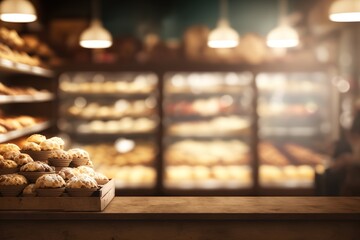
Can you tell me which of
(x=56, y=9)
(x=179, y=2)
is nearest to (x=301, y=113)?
(x=179, y=2)

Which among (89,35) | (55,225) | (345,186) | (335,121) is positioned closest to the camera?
(55,225)

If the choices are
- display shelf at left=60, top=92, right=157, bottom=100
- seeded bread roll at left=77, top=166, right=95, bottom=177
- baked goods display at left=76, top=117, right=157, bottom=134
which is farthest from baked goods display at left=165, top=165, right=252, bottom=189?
seeded bread roll at left=77, top=166, right=95, bottom=177

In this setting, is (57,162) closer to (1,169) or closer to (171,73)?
(1,169)

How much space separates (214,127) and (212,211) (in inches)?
159

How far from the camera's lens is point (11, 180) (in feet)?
8.95

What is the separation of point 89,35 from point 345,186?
303cm

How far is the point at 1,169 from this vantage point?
285 centimetres

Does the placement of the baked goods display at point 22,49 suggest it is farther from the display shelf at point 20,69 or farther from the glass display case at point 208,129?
the glass display case at point 208,129

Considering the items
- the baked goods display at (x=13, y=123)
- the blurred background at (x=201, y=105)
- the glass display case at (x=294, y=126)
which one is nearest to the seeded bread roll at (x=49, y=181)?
the baked goods display at (x=13, y=123)

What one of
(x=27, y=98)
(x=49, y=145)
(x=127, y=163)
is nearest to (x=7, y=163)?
(x=49, y=145)

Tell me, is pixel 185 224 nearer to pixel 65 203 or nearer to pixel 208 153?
pixel 65 203

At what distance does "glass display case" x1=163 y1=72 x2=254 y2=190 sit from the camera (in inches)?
261

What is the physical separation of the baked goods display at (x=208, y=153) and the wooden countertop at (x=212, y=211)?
146 inches

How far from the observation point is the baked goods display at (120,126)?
22.1ft
